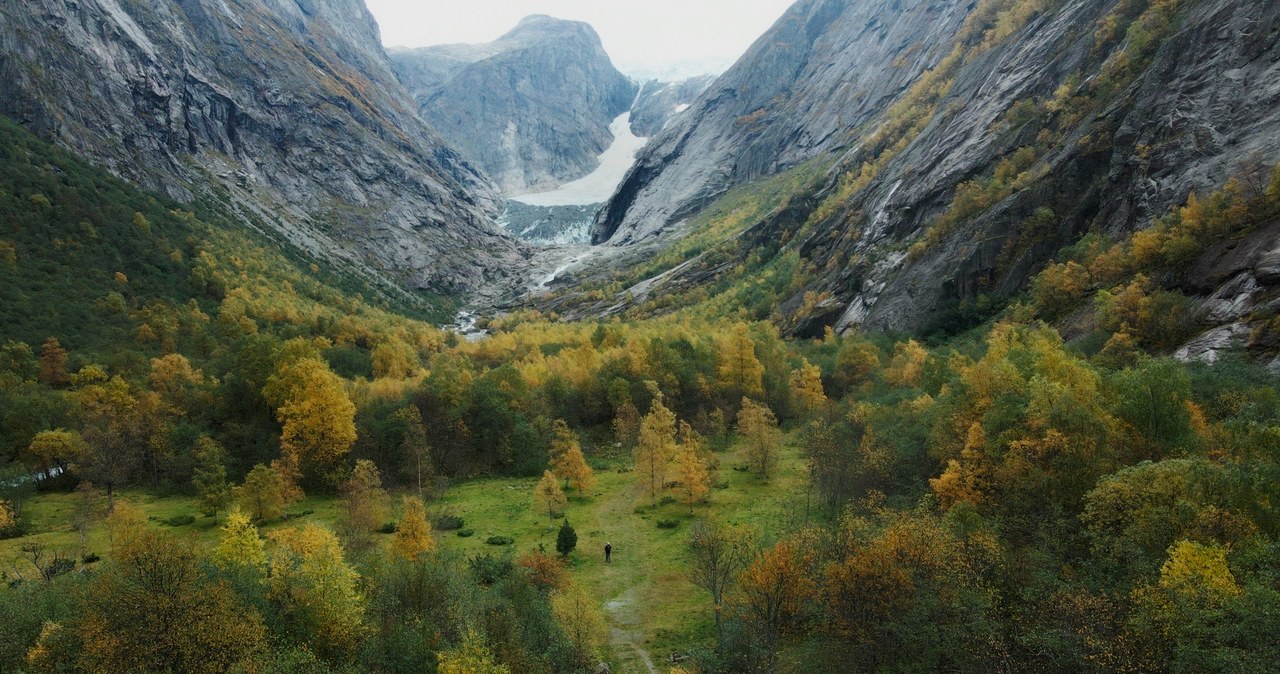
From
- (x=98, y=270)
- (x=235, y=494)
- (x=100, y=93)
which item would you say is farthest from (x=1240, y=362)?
(x=100, y=93)

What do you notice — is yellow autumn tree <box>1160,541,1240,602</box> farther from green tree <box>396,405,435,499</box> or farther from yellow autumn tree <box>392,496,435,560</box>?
green tree <box>396,405,435,499</box>

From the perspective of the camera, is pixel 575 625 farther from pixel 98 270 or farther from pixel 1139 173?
pixel 98 270

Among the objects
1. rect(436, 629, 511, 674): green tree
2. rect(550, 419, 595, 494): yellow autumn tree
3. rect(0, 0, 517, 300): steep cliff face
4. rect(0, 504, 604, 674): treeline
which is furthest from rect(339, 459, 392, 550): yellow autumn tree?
rect(0, 0, 517, 300): steep cliff face

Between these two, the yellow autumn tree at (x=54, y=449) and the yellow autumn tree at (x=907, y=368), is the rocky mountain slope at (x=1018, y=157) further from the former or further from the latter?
the yellow autumn tree at (x=54, y=449)

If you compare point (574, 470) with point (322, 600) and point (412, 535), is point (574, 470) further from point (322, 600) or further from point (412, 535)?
point (322, 600)

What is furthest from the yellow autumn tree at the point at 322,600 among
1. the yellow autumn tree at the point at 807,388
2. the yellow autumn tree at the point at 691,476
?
the yellow autumn tree at the point at 807,388

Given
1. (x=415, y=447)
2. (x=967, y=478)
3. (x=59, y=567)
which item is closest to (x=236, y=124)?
(x=415, y=447)
